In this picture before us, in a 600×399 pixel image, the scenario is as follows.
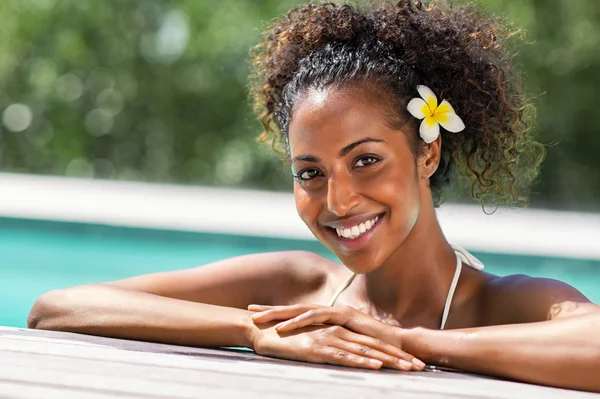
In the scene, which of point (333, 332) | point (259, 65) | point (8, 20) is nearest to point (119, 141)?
point (8, 20)

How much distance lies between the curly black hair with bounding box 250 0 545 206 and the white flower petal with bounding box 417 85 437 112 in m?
0.03

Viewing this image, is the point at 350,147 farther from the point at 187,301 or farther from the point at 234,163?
the point at 234,163

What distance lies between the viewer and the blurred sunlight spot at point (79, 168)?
13.7 m

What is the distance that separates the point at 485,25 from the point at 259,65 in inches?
31.7

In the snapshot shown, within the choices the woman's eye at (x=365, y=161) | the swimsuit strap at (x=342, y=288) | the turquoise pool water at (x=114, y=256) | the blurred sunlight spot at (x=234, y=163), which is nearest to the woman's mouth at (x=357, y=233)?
the woman's eye at (x=365, y=161)

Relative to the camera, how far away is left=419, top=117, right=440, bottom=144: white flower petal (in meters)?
2.96

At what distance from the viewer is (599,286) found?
8438 mm

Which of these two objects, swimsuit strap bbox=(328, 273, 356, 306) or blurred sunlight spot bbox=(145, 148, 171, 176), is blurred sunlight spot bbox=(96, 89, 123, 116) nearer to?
blurred sunlight spot bbox=(145, 148, 171, 176)

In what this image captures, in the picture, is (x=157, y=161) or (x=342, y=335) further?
(x=157, y=161)

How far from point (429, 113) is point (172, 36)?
A: 10.8 m

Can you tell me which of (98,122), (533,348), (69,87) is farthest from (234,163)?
(533,348)

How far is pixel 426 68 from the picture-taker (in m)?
3.04

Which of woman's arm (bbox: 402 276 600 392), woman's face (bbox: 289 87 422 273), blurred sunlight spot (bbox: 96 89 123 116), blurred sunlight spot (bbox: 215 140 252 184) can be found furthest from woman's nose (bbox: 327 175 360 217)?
blurred sunlight spot (bbox: 96 89 123 116)

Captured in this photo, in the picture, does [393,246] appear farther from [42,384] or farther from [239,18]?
[239,18]
